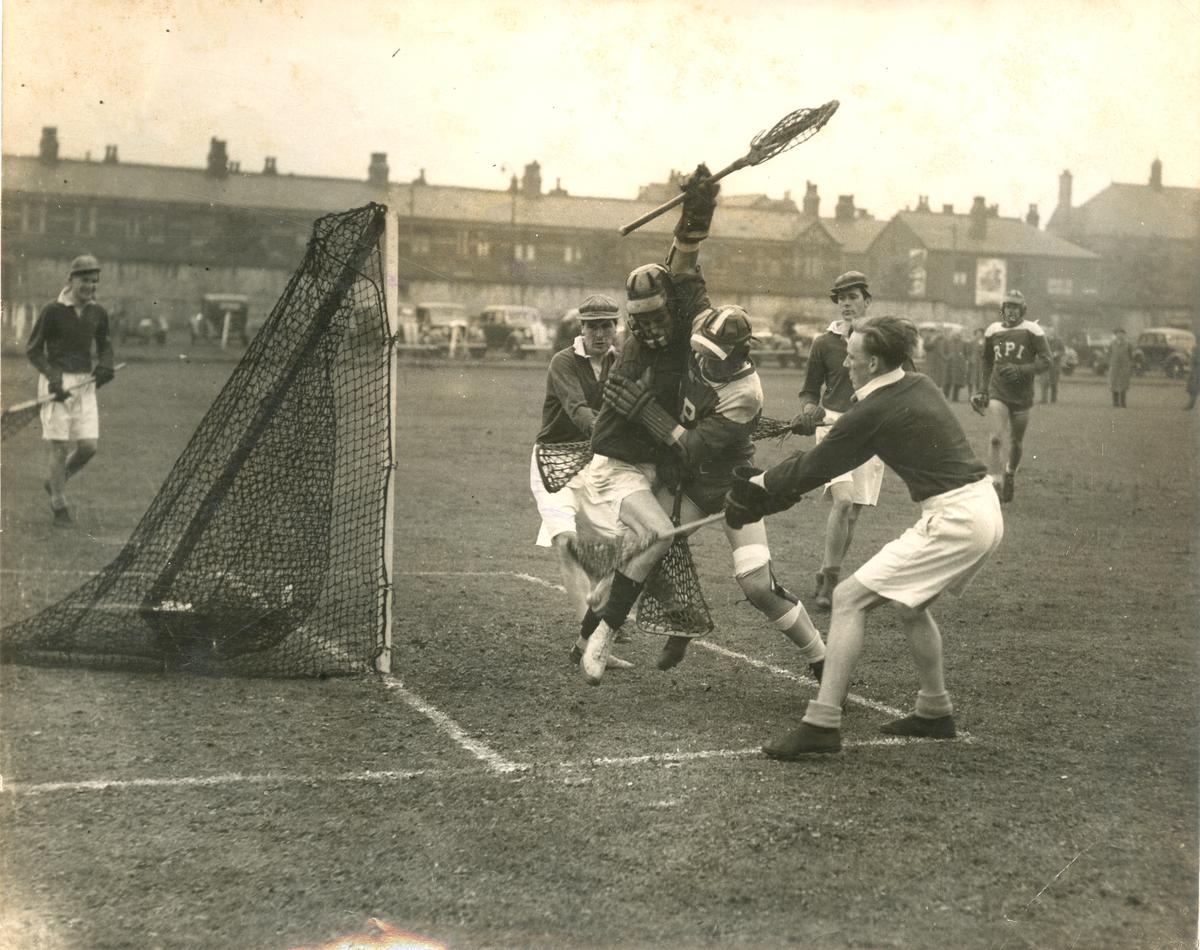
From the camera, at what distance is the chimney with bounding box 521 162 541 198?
3994 centimetres

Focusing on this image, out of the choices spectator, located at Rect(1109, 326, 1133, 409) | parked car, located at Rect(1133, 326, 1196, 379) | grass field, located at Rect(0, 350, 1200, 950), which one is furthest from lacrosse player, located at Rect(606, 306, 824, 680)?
parked car, located at Rect(1133, 326, 1196, 379)

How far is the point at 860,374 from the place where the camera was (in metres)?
5.42

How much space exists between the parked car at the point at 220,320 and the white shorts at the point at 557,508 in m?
38.2

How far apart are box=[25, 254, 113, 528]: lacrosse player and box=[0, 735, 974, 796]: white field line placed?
20.9ft

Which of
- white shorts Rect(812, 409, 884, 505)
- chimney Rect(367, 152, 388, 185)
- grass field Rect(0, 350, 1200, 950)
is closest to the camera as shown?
grass field Rect(0, 350, 1200, 950)

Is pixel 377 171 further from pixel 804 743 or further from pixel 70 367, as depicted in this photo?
pixel 804 743

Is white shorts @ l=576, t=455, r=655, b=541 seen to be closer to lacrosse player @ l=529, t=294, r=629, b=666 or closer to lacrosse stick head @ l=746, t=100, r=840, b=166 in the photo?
lacrosse player @ l=529, t=294, r=629, b=666

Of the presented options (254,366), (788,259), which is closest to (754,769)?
(254,366)

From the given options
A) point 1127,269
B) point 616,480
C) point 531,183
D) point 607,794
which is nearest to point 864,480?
point 616,480

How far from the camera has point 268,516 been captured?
23.0ft

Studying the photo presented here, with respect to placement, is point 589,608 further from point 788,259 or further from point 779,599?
point 788,259

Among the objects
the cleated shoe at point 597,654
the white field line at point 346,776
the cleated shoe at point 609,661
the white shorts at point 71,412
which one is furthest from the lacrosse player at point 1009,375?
the white field line at point 346,776

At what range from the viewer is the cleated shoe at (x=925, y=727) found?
225 inches

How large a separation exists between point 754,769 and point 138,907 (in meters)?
2.46
